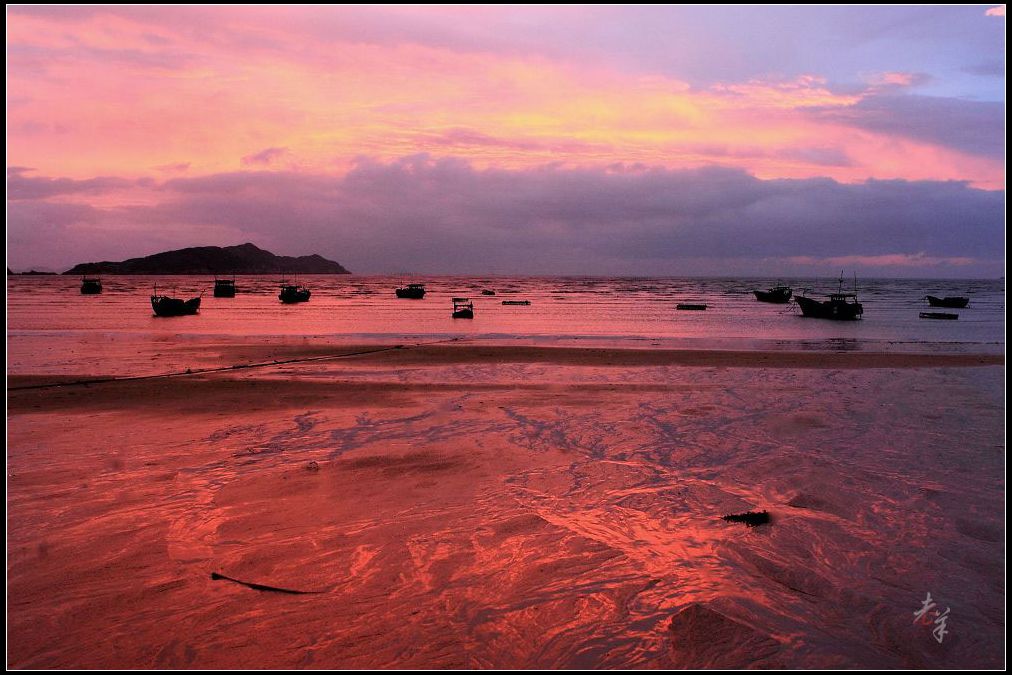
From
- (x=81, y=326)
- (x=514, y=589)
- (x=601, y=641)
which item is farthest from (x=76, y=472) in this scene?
(x=81, y=326)

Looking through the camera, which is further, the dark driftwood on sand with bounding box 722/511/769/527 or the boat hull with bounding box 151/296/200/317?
the boat hull with bounding box 151/296/200/317

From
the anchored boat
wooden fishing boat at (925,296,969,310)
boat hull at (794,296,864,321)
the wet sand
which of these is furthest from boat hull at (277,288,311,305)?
wooden fishing boat at (925,296,969,310)

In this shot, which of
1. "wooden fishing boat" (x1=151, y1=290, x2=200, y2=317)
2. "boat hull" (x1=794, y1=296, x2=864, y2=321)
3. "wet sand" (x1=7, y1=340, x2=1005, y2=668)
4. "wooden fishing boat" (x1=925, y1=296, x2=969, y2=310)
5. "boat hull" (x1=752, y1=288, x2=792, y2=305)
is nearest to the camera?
"wet sand" (x1=7, y1=340, x2=1005, y2=668)

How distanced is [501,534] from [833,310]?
2095 inches

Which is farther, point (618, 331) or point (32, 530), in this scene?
point (618, 331)

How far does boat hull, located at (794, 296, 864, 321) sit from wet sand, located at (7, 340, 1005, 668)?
40.3 metres

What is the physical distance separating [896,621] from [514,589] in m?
3.36

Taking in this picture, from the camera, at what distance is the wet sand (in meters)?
5.16

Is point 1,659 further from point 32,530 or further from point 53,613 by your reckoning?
point 32,530

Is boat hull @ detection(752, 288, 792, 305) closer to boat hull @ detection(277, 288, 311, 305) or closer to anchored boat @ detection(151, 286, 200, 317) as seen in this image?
boat hull @ detection(277, 288, 311, 305)

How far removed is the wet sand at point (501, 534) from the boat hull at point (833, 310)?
40273mm

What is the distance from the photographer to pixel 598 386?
689 inches

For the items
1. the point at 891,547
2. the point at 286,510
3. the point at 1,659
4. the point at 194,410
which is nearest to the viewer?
the point at 1,659

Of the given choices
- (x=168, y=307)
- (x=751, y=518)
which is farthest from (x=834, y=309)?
(x=168, y=307)
